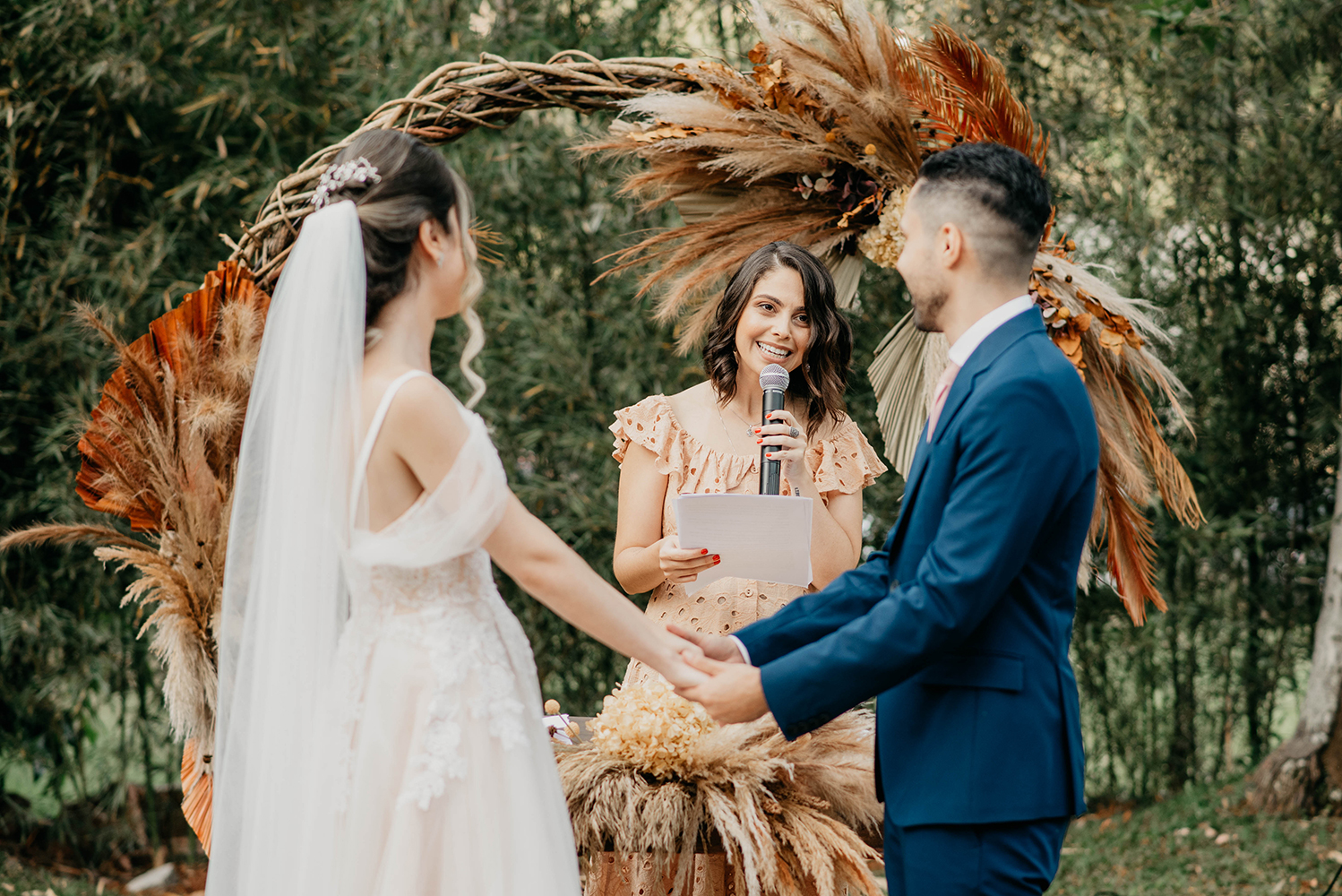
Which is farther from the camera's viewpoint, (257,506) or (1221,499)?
(1221,499)

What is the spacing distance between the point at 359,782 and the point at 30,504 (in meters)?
3.09

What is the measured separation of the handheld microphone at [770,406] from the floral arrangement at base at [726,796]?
47 centimetres

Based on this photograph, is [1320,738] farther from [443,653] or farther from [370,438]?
[370,438]

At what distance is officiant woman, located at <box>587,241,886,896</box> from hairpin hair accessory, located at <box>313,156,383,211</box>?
0.99 metres

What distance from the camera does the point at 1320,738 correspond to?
4410mm

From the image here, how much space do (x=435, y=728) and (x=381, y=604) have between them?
216 millimetres

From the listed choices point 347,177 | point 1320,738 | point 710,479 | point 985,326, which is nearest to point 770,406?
point 710,479

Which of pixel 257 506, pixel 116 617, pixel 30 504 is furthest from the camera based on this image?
pixel 116 617

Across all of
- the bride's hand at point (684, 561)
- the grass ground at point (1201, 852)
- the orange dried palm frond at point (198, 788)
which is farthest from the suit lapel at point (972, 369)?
the grass ground at point (1201, 852)

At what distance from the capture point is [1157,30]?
3367 millimetres

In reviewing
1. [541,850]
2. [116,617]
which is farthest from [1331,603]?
[116,617]

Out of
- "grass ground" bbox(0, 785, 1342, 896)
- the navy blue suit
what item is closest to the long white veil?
the navy blue suit

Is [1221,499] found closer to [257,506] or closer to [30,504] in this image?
[257,506]

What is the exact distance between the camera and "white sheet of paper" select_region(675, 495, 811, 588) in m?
2.14
